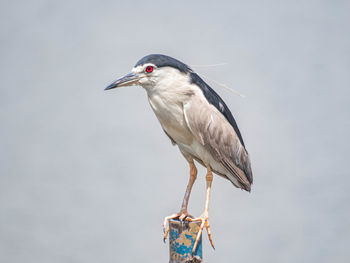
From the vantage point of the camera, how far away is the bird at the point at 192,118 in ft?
8.05

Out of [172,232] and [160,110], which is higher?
[160,110]

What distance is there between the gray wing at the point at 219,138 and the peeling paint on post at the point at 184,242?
34 centimetres

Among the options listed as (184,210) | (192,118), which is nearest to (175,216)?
(184,210)

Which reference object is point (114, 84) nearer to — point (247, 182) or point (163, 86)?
point (163, 86)

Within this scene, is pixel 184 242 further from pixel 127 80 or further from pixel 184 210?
pixel 127 80

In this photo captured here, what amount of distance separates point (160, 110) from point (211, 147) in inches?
12.7

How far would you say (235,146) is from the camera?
2.72 meters

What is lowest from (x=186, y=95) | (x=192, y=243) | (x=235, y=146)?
(x=192, y=243)

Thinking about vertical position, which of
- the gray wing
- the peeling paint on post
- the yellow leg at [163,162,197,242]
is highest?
the gray wing

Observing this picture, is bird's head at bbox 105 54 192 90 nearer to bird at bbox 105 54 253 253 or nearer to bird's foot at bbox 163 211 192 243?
bird at bbox 105 54 253 253

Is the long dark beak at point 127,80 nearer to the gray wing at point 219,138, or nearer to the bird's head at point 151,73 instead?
the bird's head at point 151,73

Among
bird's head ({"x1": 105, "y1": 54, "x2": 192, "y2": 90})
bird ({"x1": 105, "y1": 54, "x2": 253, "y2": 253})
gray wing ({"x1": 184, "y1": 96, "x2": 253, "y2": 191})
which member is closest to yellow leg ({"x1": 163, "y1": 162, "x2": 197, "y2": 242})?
bird ({"x1": 105, "y1": 54, "x2": 253, "y2": 253})

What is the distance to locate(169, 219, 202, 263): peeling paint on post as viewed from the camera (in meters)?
2.57

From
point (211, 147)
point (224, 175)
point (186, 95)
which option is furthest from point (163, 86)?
A: point (224, 175)
